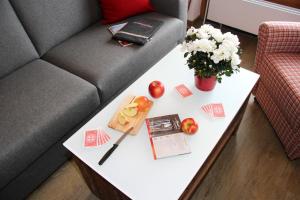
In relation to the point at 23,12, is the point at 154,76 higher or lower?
lower

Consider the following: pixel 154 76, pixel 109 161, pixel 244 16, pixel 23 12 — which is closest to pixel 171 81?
pixel 154 76

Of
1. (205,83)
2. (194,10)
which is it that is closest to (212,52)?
(205,83)

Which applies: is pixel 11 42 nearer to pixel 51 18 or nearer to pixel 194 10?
pixel 51 18

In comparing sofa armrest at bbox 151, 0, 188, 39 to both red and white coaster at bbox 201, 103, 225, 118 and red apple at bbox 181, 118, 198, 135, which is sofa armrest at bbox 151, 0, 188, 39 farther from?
red apple at bbox 181, 118, 198, 135

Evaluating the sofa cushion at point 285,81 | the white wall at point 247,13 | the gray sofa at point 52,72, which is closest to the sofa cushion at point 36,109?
the gray sofa at point 52,72

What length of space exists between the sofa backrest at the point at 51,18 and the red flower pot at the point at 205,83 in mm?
1056

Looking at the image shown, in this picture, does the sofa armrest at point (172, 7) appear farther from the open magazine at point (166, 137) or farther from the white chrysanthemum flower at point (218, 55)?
the open magazine at point (166, 137)

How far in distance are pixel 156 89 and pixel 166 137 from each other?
269mm

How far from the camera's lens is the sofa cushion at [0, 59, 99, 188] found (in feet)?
3.94

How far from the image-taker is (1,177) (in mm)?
1152

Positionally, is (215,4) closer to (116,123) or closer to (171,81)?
(171,81)

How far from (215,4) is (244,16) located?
310mm

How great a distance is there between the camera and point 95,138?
1.16 m

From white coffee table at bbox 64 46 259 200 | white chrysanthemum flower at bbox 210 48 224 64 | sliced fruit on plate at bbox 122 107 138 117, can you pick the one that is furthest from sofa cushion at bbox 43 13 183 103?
white chrysanthemum flower at bbox 210 48 224 64
